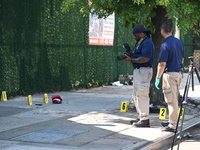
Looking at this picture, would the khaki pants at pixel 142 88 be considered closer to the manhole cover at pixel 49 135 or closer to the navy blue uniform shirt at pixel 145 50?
the navy blue uniform shirt at pixel 145 50

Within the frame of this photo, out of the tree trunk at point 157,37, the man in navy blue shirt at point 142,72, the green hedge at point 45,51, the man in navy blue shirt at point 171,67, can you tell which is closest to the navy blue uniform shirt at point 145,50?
the man in navy blue shirt at point 142,72

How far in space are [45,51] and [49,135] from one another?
7294mm

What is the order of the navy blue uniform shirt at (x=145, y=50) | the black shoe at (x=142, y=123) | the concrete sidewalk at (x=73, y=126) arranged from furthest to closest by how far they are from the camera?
the black shoe at (x=142, y=123) < the navy blue uniform shirt at (x=145, y=50) < the concrete sidewalk at (x=73, y=126)

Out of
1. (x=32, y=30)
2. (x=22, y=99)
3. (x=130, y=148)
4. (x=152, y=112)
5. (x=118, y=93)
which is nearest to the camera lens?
(x=130, y=148)

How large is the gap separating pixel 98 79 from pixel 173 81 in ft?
31.4

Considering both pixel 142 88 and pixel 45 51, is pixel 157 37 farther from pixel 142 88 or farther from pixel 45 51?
pixel 45 51

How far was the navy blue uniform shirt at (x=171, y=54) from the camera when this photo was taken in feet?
28.9

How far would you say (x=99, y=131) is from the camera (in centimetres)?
892

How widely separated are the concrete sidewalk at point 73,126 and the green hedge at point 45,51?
1.09m

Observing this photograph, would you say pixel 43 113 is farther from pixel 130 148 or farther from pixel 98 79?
pixel 98 79

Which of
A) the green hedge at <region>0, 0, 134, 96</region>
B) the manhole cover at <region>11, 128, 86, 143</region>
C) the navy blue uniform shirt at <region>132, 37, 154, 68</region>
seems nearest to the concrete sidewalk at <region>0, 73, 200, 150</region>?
the manhole cover at <region>11, 128, 86, 143</region>

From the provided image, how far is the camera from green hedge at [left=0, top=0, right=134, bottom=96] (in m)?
14.0

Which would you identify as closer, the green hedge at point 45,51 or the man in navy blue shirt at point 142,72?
the man in navy blue shirt at point 142,72

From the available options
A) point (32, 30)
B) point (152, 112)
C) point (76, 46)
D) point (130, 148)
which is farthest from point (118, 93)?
point (130, 148)
